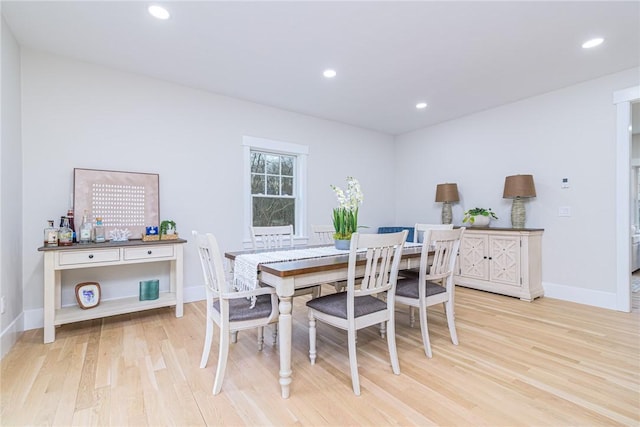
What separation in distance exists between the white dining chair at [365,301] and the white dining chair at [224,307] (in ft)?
1.10

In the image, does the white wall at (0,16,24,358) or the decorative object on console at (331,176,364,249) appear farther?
the decorative object on console at (331,176,364,249)

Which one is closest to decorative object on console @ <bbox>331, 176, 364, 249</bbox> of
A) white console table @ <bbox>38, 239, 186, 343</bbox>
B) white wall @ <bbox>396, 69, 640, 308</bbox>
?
white console table @ <bbox>38, 239, 186, 343</bbox>

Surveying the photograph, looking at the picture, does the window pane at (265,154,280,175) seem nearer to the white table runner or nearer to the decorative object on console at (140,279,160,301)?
the decorative object on console at (140,279,160,301)

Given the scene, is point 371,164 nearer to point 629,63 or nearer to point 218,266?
point 629,63

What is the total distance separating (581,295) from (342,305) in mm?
3371

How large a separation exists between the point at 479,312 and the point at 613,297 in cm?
155

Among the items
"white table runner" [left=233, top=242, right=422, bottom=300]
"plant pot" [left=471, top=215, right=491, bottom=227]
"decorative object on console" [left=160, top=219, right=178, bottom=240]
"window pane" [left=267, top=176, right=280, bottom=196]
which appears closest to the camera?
"white table runner" [left=233, top=242, right=422, bottom=300]

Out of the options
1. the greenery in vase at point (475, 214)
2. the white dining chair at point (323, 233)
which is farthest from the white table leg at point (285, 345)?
the greenery in vase at point (475, 214)

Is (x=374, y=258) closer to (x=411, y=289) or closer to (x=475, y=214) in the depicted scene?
(x=411, y=289)

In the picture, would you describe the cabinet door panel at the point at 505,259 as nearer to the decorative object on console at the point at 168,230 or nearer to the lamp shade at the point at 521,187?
the lamp shade at the point at 521,187

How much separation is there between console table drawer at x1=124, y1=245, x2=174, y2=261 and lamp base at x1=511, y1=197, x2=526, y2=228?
420 cm

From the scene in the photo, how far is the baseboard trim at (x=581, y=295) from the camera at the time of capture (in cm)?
334

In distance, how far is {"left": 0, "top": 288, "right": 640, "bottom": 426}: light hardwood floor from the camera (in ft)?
5.24

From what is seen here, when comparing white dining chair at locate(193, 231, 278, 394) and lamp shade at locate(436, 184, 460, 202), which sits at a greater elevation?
lamp shade at locate(436, 184, 460, 202)
